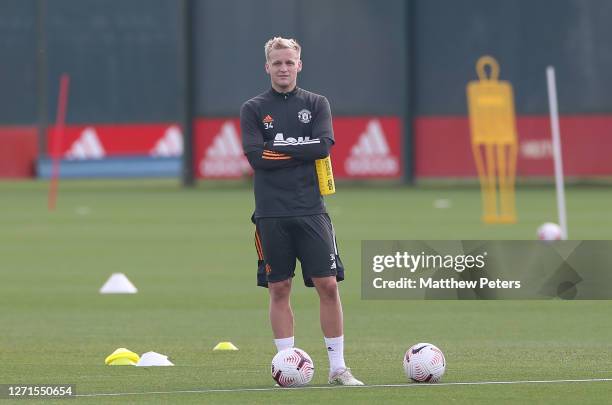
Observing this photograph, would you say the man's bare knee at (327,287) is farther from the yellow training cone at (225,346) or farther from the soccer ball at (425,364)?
the yellow training cone at (225,346)

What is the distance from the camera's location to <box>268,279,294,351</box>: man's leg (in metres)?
11.1

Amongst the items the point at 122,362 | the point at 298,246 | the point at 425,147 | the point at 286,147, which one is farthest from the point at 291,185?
the point at 425,147

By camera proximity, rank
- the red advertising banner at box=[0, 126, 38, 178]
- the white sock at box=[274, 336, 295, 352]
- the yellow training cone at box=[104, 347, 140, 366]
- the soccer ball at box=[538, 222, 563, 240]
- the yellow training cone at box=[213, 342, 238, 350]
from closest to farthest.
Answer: the white sock at box=[274, 336, 295, 352] < the yellow training cone at box=[104, 347, 140, 366] < the yellow training cone at box=[213, 342, 238, 350] < the soccer ball at box=[538, 222, 563, 240] < the red advertising banner at box=[0, 126, 38, 178]

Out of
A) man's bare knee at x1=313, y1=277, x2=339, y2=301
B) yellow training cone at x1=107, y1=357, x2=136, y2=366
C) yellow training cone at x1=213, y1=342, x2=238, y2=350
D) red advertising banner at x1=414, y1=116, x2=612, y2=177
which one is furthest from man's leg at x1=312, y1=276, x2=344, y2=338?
red advertising banner at x1=414, y1=116, x2=612, y2=177

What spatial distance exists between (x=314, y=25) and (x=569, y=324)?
26967 millimetres

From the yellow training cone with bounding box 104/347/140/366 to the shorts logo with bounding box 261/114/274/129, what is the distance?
7.68 ft

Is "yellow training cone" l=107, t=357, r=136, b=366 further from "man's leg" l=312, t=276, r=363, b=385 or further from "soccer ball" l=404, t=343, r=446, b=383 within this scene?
"soccer ball" l=404, t=343, r=446, b=383

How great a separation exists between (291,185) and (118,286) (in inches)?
301

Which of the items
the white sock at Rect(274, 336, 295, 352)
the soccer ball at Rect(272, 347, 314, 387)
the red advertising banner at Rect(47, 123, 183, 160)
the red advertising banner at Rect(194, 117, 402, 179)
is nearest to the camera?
the soccer ball at Rect(272, 347, 314, 387)

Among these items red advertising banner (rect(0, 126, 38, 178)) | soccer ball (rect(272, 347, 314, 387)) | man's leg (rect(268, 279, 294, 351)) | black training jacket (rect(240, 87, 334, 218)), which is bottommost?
soccer ball (rect(272, 347, 314, 387))

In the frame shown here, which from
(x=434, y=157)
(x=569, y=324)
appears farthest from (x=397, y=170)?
(x=569, y=324)

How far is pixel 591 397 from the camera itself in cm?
1032

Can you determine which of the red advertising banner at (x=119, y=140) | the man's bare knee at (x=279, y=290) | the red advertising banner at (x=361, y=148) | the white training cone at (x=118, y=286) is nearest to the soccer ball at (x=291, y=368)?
the man's bare knee at (x=279, y=290)

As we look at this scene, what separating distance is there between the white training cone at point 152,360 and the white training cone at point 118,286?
233 inches
